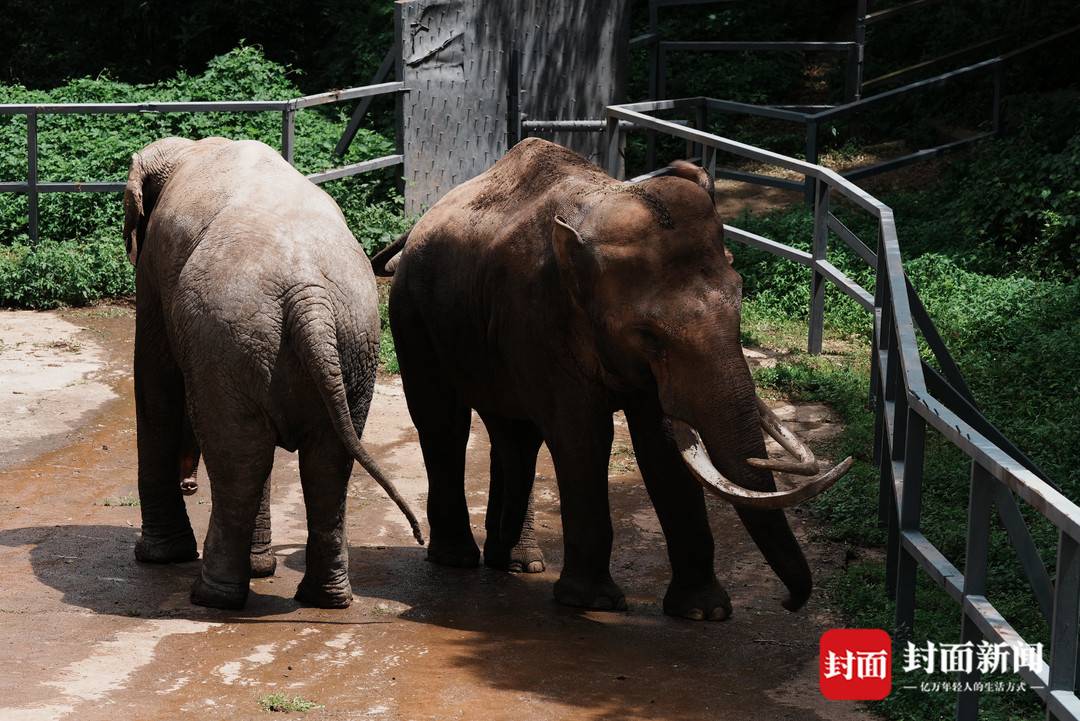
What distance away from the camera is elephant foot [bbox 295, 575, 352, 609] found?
6691 millimetres

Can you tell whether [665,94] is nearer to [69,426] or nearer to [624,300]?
[69,426]

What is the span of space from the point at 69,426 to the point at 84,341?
7.22ft

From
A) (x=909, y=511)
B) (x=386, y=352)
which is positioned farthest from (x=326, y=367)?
(x=386, y=352)

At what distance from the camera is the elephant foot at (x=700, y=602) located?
6.72m

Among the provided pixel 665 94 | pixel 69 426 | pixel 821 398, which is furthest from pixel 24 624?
pixel 665 94

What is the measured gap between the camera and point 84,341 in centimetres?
1164

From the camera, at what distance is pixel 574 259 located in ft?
20.9

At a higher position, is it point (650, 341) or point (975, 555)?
point (650, 341)

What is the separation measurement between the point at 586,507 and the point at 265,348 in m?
1.55

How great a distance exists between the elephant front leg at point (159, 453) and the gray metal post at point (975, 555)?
13.0ft

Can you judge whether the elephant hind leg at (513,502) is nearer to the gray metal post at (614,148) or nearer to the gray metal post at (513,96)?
the gray metal post at (614,148)

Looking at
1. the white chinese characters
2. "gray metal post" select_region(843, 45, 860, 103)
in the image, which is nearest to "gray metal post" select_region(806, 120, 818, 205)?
"gray metal post" select_region(843, 45, 860, 103)

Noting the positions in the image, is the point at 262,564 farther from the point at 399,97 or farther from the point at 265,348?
the point at 399,97

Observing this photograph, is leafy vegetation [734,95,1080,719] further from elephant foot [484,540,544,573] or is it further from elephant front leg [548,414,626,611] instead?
elephant foot [484,540,544,573]
